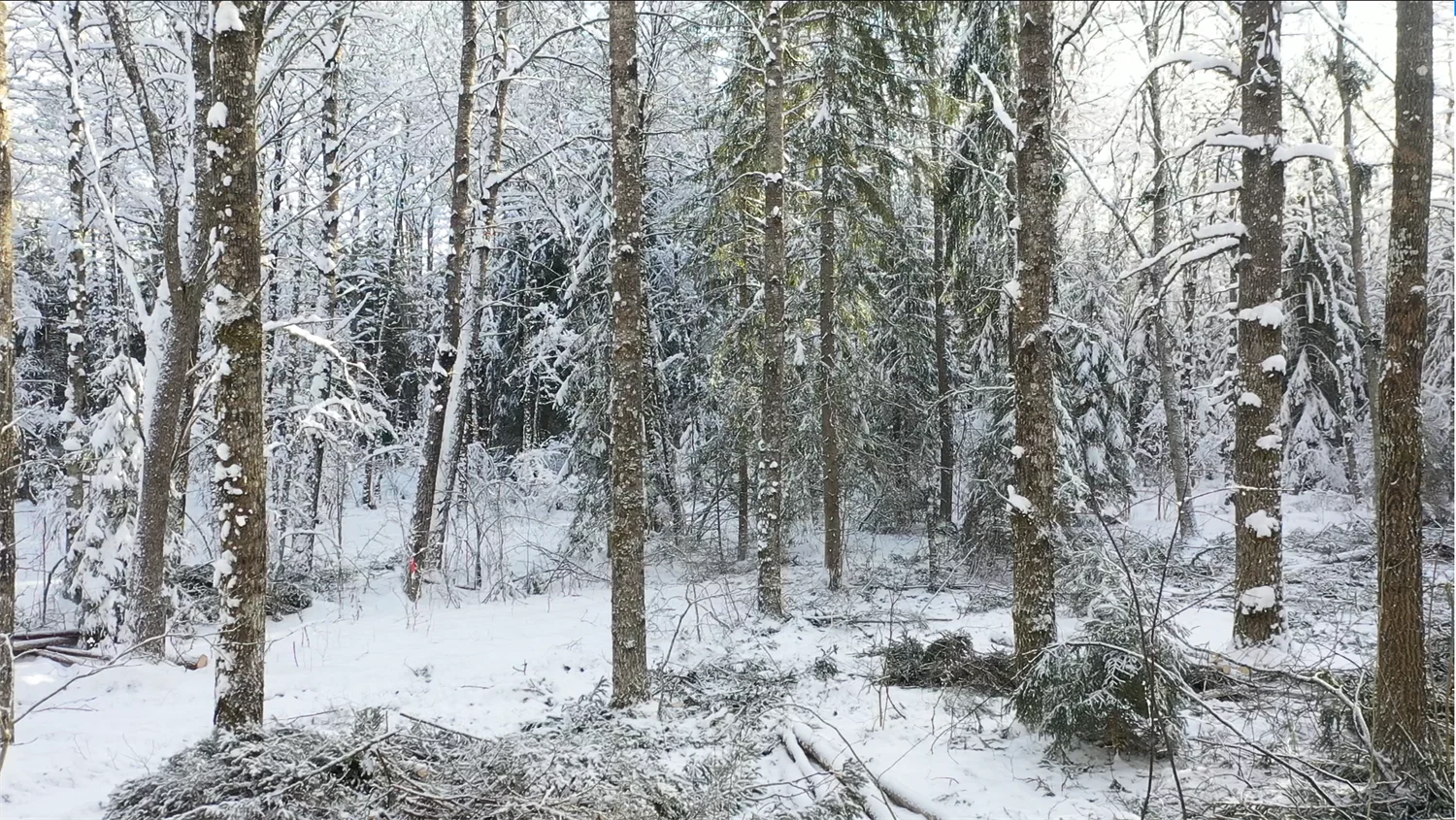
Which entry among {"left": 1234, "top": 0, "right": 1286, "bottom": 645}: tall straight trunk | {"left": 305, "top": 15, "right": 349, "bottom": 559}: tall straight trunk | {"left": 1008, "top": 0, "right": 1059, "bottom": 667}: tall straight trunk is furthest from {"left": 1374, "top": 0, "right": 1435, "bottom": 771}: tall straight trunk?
{"left": 305, "top": 15, "right": 349, "bottom": 559}: tall straight trunk

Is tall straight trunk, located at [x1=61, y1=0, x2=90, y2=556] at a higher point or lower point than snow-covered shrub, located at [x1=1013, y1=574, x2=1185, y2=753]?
higher

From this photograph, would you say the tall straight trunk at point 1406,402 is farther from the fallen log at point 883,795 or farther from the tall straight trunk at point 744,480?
the tall straight trunk at point 744,480

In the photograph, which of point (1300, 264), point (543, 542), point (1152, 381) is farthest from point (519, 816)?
point (1152, 381)

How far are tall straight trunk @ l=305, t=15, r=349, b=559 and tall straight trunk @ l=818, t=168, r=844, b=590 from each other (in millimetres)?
7410

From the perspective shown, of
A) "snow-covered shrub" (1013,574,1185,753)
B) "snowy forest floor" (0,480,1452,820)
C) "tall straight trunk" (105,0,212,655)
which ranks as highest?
"tall straight trunk" (105,0,212,655)

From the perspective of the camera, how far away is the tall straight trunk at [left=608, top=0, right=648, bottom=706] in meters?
6.29

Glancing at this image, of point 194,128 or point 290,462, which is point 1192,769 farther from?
point 290,462

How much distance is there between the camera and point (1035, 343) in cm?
587

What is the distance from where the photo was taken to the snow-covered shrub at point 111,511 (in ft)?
27.4

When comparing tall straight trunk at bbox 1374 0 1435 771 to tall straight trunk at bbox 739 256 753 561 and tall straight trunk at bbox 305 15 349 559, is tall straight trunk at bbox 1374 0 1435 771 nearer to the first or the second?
tall straight trunk at bbox 739 256 753 561

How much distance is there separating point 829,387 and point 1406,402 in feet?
28.0

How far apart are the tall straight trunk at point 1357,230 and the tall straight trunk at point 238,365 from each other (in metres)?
6.49

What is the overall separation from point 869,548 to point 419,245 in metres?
21.1

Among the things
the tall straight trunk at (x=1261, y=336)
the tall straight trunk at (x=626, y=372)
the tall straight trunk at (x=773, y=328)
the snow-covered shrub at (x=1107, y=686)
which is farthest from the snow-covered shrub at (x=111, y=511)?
the tall straight trunk at (x=1261, y=336)
